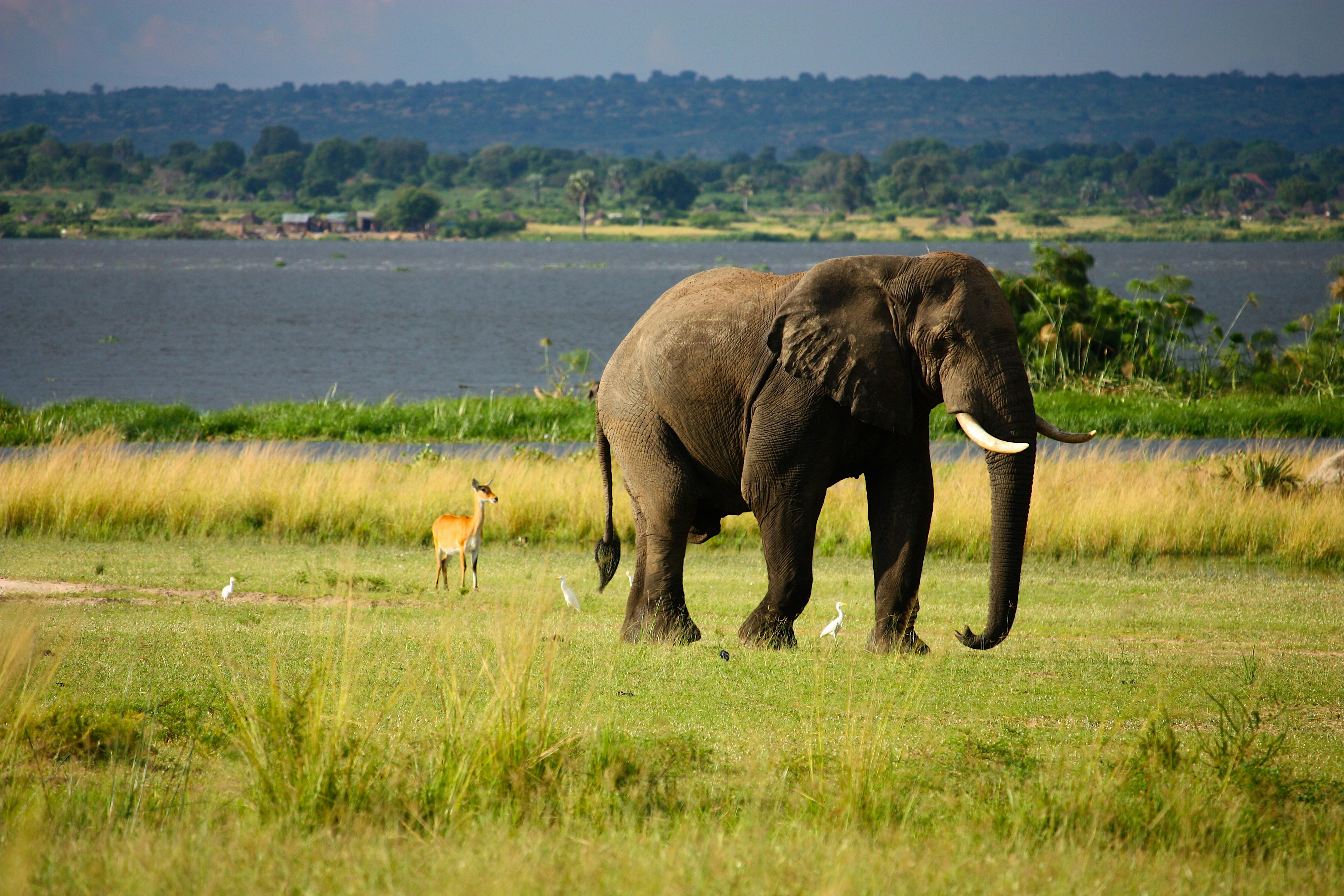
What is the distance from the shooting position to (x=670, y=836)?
560cm

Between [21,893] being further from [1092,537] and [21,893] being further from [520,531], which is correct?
[1092,537]

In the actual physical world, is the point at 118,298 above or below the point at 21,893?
below

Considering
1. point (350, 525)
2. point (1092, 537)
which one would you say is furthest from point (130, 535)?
point (1092, 537)

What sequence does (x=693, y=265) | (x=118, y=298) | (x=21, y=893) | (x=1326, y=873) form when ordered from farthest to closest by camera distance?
(x=693, y=265), (x=118, y=298), (x=1326, y=873), (x=21, y=893)

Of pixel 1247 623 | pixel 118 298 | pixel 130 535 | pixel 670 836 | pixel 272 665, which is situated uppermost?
pixel 272 665

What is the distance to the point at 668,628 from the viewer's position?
32.8 ft

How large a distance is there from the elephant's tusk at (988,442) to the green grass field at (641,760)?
1506 mm

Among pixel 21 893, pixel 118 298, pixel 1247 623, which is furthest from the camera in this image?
pixel 118 298

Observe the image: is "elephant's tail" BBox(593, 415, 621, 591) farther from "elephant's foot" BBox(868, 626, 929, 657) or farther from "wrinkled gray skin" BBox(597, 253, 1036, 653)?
"elephant's foot" BBox(868, 626, 929, 657)

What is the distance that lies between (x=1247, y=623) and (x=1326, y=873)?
253 inches

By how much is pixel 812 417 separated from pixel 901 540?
1.15 meters

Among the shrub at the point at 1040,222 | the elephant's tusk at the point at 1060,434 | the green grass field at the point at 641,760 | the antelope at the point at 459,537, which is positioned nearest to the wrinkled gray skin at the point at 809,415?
the elephant's tusk at the point at 1060,434

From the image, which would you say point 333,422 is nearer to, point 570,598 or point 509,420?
point 509,420

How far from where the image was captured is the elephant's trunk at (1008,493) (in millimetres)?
8711
